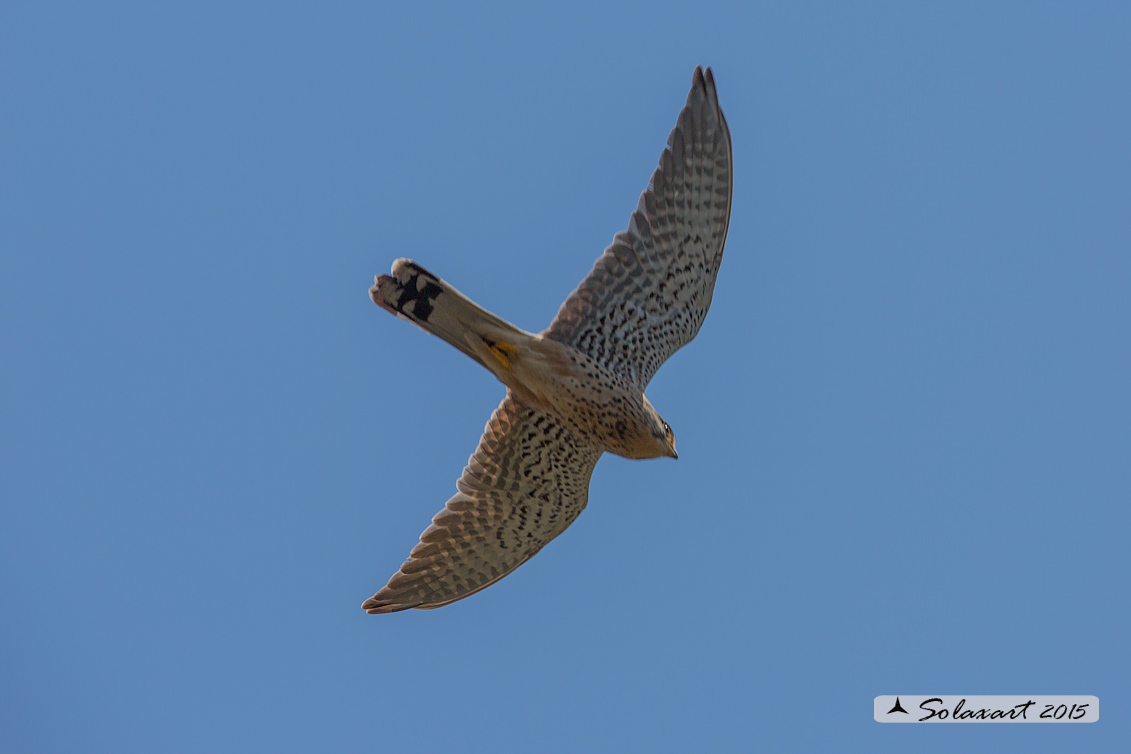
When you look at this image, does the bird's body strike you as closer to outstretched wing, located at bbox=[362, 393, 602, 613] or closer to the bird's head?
the bird's head

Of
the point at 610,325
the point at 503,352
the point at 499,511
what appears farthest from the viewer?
the point at 499,511

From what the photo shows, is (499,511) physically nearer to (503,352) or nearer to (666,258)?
(503,352)

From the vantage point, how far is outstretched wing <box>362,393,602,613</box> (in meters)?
8.95

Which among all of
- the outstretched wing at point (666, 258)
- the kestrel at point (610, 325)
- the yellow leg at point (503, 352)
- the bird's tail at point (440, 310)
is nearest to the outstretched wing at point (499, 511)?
the kestrel at point (610, 325)

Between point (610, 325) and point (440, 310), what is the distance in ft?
4.39

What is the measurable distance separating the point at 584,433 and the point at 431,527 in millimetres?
1665

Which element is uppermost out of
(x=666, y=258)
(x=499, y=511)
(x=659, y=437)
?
(x=666, y=258)

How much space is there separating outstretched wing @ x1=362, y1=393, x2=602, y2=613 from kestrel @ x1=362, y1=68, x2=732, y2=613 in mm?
19

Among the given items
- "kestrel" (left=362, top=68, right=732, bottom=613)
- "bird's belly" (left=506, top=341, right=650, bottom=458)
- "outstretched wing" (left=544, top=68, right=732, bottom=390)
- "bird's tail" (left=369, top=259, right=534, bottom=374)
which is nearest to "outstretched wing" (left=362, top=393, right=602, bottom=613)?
"kestrel" (left=362, top=68, right=732, bottom=613)

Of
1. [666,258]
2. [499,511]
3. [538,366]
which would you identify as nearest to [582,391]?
[538,366]

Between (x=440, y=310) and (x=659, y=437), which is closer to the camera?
(x=440, y=310)

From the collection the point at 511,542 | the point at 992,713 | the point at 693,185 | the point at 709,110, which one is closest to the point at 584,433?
the point at 511,542

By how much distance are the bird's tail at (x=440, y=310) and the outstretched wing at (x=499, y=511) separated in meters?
0.82

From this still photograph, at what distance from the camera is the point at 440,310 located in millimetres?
8086
